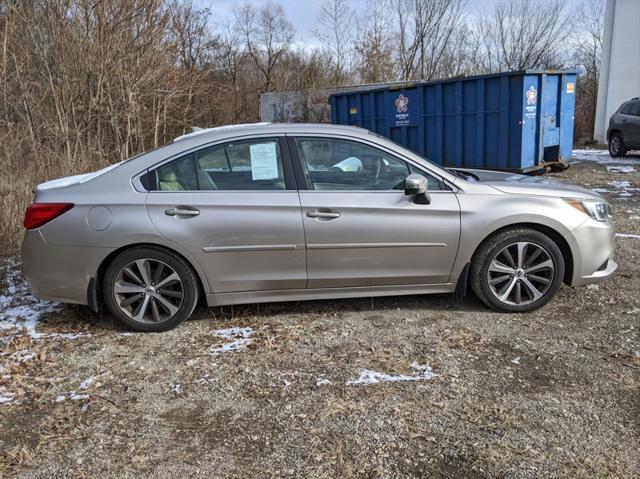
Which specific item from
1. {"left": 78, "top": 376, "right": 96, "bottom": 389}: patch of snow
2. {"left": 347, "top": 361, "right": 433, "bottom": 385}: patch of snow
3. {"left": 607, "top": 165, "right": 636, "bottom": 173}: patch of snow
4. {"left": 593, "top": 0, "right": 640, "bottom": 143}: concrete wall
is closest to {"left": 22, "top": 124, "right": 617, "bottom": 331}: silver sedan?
Answer: {"left": 78, "top": 376, "right": 96, "bottom": 389}: patch of snow

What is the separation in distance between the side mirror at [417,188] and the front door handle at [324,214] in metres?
0.57

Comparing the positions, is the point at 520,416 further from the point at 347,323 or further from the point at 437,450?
the point at 347,323

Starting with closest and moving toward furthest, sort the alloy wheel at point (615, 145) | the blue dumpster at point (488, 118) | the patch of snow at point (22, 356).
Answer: the patch of snow at point (22, 356), the blue dumpster at point (488, 118), the alloy wheel at point (615, 145)

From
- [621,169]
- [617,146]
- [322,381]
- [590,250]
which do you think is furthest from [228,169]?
[617,146]

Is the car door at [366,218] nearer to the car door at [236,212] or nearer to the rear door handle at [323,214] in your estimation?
the rear door handle at [323,214]

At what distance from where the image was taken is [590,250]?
450cm

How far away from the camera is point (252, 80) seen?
74.8 feet

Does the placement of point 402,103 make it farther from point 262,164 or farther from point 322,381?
point 322,381

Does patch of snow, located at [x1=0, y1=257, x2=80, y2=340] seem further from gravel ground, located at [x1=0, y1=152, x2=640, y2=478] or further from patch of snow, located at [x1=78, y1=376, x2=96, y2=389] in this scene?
patch of snow, located at [x1=78, y1=376, x2=96, y2=389]

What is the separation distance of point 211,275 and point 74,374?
1.18 meters

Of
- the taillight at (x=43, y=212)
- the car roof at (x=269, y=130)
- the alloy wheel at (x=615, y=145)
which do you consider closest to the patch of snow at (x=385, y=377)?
the car roof at (x=269, y=130)

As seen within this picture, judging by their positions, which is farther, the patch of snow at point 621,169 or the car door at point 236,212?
the patch of snow at point 621,169

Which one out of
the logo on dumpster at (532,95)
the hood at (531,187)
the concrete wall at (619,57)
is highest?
the concrete wall at (619,57)

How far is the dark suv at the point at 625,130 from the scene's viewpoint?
15148 mm
